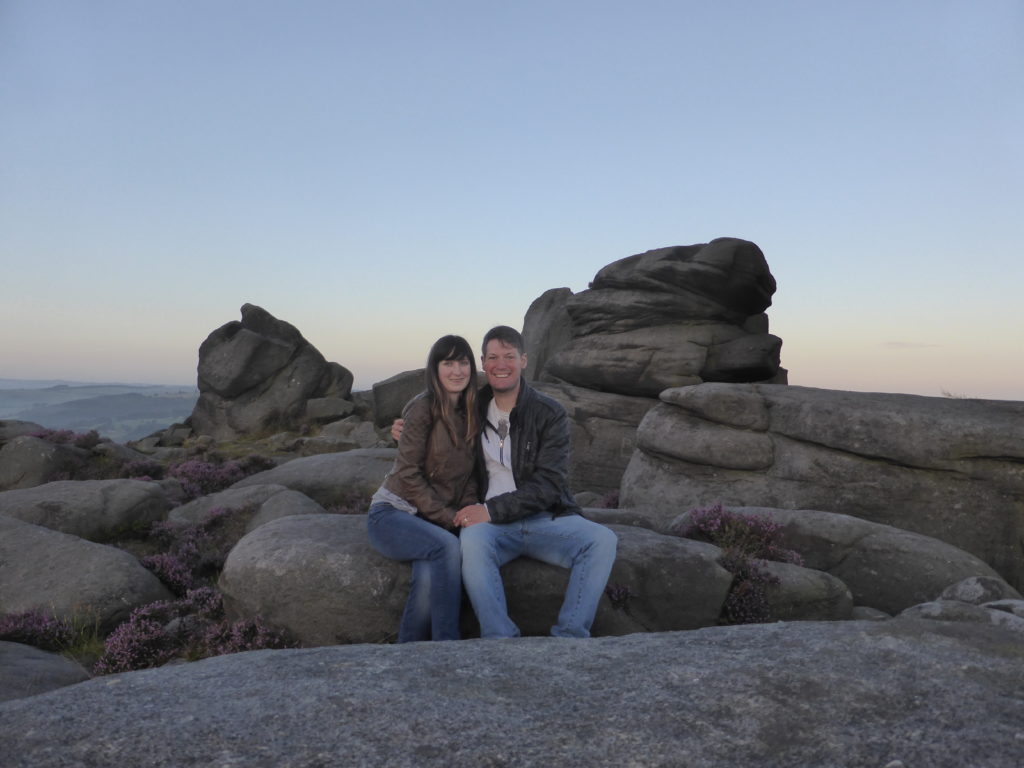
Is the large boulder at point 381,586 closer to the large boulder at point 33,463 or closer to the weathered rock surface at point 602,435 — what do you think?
the weathered rock surface at point 602,435

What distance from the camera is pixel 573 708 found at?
425cm

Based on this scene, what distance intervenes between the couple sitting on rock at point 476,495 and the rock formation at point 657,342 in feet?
54.1

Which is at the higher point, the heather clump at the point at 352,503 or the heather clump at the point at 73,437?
the heather clump at the point at 73,437

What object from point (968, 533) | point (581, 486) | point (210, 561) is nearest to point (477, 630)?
point (210, 561)

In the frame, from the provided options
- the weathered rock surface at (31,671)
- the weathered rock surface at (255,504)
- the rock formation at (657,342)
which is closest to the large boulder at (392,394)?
the rock formation at (657,342)

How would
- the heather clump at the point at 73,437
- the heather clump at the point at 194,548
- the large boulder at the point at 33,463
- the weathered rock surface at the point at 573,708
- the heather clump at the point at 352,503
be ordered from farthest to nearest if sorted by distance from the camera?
the heather clump at the point at 73,437, the large boulder at the point at 33,463, the heather clump at the point at 352,503, the heather clump at the point at 194,548, the weathered rock surface at the point at 573,708

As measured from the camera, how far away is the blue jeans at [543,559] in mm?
8234

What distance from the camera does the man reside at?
842 centimetres

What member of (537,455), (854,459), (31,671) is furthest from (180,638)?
(854,459)

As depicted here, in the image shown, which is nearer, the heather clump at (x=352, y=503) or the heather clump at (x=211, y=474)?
the heather clump at (x=352, y=503)

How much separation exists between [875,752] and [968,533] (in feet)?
51.2

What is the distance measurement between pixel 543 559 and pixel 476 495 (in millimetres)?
1140

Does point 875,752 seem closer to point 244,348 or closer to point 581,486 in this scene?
point 581,486

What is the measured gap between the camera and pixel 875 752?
12.0 feet
